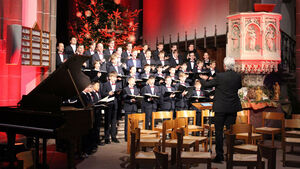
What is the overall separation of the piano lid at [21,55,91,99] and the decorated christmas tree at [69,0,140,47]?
568 centimetres

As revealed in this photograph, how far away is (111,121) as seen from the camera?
7117mm

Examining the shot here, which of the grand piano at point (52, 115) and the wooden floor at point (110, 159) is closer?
the grand piano at point (52, 115)

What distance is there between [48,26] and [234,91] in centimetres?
383

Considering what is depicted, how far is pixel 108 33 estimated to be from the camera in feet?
33.9

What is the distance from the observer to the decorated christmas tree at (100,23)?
10.2 metres

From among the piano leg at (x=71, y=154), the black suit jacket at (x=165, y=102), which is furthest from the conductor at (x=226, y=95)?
the black suit jacket at (x=165, y=102)

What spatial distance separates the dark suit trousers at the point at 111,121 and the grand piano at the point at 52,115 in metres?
2.49

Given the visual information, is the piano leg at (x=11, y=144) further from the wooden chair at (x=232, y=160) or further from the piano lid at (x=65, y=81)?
the wooden chair at (x=232, y=160)

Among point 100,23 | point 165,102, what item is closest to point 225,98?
point 165,102

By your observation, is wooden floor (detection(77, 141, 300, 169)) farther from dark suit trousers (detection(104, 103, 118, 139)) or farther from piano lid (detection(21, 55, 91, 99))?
piano lid (detection(21, 55, 91, 99))

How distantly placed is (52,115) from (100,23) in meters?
6.79

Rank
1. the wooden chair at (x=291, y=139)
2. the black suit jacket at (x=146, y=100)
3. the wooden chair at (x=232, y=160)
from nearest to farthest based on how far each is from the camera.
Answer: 1. the wooden chair at (x=232, y=160)
2. the wooden chair at (x=291, y=139)
3. the black suit jacket at (x=146, y=100)

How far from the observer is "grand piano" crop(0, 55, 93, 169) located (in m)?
4.00

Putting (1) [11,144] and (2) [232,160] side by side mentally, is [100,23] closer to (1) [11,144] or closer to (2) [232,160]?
(1) [11,144]
